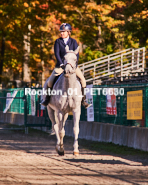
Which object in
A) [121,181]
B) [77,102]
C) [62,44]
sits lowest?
[121,181]

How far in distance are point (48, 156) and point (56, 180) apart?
3.96 m

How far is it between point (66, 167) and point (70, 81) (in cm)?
231

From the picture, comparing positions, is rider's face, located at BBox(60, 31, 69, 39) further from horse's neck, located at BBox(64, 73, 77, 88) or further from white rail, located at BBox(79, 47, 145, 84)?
white rail, located at BBox(79, 47, 145, 84)

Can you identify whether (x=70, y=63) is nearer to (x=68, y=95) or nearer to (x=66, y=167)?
(x=68, y=95)

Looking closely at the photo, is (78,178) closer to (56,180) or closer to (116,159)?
(56,180)

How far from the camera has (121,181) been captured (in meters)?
8.73

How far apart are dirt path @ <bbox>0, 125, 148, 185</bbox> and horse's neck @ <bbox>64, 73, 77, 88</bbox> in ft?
6.32

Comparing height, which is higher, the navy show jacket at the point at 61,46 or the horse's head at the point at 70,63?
the navy show jacket at the point at 61,46

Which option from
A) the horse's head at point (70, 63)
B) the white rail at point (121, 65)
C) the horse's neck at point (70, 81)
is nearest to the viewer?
the horse's head at point (70, 63)

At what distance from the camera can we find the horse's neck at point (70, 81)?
11668mm

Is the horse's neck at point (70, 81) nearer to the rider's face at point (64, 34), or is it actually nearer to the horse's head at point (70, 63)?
the horse's head at point (70, 63)

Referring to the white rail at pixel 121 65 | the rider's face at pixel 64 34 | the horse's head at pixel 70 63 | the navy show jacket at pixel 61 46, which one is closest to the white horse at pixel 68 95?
the horse's head at pixel 70 63

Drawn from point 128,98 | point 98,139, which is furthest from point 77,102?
point 98,139

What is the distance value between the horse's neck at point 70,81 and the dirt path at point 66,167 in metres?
1.93
